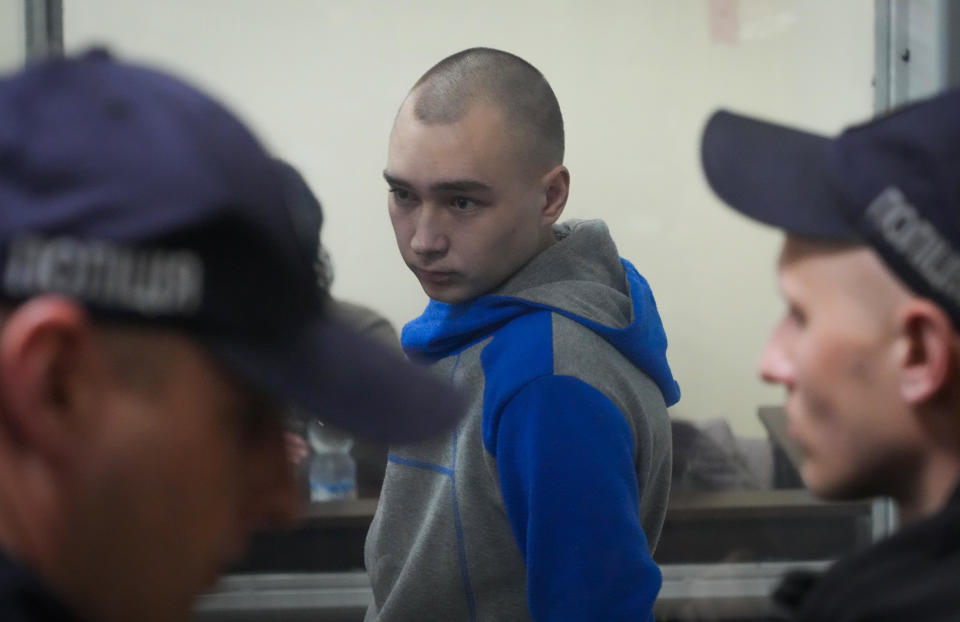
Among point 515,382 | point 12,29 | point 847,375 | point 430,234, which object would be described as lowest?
point 515,382

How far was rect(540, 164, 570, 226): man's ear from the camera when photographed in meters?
1.73

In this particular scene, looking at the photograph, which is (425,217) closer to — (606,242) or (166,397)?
(606,242)

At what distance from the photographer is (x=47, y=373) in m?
0.57

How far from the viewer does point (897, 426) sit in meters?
0.85

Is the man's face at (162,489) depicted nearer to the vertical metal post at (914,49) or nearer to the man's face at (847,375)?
the man's face at (847,375)

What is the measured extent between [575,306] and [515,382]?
0.18m

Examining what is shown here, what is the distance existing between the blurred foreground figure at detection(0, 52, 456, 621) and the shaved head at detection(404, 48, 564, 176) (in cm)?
105

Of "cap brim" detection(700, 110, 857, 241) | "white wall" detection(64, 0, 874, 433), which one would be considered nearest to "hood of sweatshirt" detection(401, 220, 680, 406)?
"cap brim" detection(700, 110, 857, 241)

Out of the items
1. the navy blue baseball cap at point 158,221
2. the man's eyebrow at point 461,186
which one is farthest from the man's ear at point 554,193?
the navy blue baseball cap at point 158,221

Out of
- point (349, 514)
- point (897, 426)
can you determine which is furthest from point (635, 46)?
point (897, 426)

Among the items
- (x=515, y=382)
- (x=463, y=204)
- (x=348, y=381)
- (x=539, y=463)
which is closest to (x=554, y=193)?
(x=463, y=204)

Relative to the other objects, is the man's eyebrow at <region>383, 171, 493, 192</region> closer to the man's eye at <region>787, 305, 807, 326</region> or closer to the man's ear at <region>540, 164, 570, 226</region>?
the man's ear at <region>540, 164, 570, 226</region>

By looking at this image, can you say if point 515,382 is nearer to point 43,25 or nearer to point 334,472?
point 334,472

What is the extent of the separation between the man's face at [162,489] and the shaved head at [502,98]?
1.08 meters
